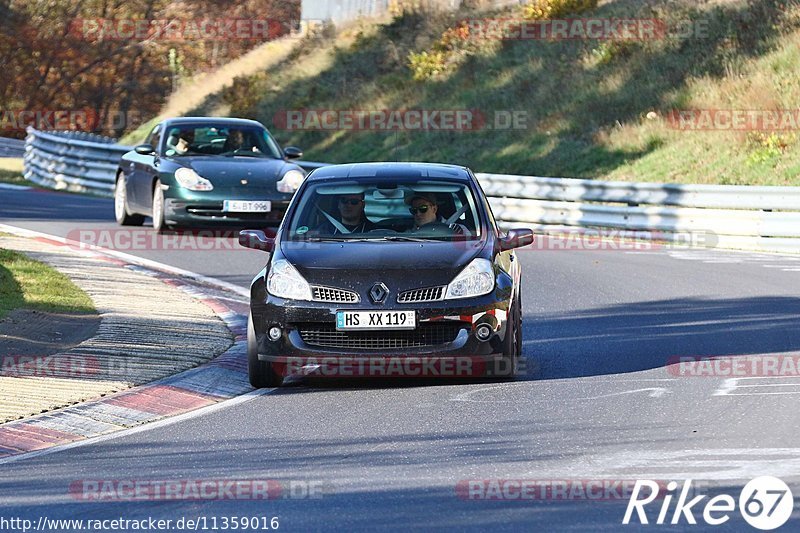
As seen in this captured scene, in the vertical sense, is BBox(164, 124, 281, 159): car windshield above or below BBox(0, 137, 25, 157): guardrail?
above

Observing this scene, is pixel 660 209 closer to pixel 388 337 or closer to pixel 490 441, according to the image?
pixel 388 337

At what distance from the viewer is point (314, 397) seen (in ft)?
33.2

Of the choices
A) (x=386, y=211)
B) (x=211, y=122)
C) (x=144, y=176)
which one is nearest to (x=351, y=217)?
(x=386, y=211)

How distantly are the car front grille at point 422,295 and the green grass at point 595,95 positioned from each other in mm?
16892

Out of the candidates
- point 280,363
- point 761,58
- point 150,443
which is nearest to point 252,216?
point 280,363

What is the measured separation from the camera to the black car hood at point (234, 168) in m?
20.4

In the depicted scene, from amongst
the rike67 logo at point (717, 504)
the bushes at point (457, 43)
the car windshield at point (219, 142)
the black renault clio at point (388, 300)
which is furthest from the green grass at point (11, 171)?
the rike67 logo at point (717, 504)

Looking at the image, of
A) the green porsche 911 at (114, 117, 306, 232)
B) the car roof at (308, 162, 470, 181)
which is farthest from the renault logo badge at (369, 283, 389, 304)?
the green porsche 911 at (114, 117, 306, 232)

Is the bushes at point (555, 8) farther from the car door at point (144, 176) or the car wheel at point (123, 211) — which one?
the car door at point (144, 176)

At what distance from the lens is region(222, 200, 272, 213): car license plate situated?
20.1m

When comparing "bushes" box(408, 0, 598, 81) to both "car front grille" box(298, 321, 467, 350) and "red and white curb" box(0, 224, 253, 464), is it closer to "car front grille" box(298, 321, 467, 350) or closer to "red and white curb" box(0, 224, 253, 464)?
"red and white curb" box(0, 224, 253, 464)

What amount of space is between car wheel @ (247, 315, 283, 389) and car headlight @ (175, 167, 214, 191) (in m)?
10.1

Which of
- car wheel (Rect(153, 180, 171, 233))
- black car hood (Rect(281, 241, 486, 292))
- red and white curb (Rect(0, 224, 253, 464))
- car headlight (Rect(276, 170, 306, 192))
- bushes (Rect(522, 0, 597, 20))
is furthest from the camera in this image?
bushes (Rect(522, 0, 597, 20))

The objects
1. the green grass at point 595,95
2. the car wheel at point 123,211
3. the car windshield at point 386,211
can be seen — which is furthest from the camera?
the green grass at point 595,95
